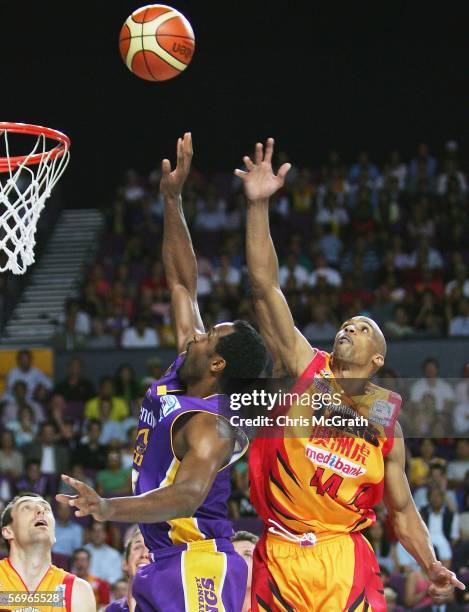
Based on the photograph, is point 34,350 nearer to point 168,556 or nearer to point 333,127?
point 333,127

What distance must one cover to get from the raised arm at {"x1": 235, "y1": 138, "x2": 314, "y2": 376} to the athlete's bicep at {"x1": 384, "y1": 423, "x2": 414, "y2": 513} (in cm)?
57

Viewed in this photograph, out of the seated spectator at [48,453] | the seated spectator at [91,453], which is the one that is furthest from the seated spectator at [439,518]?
the seated spectator at [48,453]

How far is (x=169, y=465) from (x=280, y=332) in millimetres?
829

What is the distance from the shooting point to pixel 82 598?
5.38 m

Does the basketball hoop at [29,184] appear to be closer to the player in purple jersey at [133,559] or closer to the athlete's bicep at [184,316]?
the athlete's bicep at [184,316]

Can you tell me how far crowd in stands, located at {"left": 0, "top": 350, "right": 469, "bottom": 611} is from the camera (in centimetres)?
886

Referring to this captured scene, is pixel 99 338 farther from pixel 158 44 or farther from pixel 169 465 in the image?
pixel 169 465

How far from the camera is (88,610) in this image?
534 cm

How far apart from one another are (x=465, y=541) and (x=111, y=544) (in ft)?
9.65

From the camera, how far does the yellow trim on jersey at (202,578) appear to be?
14.4 ft

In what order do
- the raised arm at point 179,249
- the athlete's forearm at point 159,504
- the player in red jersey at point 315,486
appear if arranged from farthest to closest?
the raised arm at point 179,249, the player in red jersey at point 315,486, the athlete's forearm at point 159,504

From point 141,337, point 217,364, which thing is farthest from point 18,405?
point 217,364

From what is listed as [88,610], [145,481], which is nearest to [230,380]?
[145,481]

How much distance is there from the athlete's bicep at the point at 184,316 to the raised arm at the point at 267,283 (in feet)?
1.97
